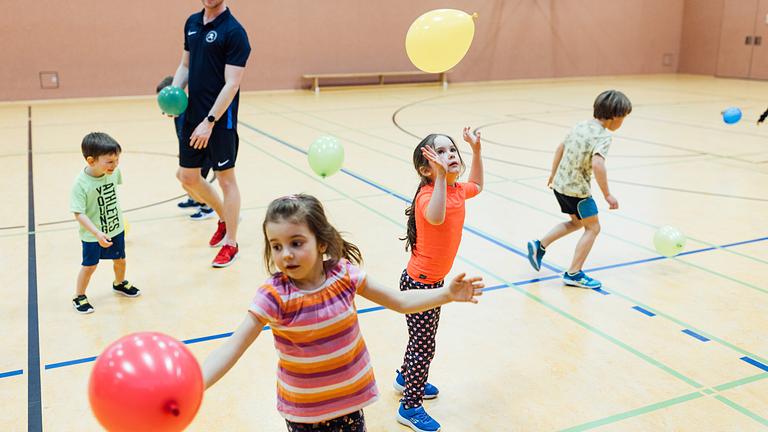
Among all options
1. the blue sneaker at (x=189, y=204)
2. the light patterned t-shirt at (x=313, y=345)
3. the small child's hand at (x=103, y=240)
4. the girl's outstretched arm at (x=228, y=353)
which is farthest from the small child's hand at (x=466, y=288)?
the blue sneaker at (x=189, y=204)

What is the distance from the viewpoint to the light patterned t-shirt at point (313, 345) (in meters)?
2.04

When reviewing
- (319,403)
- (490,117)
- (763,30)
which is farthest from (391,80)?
(319,403)

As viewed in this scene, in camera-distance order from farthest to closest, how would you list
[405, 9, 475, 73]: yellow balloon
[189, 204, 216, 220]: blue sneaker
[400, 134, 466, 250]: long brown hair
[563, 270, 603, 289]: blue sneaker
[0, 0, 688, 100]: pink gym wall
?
[0, 0, 688, 100]: pink gym wall, [189, 204, 216, 220]: blue sneaker, [563, 270, 603, 289]: blue sneaker, [405, 9, 475, 73]: yellow balloon, [400, 134, 466, 250]: long brown hair

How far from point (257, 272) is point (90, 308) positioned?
1146 millimetres

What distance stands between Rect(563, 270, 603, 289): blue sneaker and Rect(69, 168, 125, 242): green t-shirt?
Answer: 2.90m

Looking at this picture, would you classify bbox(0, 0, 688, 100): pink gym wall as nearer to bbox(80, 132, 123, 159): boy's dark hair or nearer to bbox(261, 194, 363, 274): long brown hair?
bbox(80, 132, 123, 159): boy's dark hair

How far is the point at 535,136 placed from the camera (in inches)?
405

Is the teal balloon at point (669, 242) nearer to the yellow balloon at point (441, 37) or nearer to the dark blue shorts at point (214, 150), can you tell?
the yellow balloon at point (441, 37)

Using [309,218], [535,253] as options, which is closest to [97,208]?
[309,218]

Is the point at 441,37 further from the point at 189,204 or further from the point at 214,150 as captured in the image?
the point at 189,204

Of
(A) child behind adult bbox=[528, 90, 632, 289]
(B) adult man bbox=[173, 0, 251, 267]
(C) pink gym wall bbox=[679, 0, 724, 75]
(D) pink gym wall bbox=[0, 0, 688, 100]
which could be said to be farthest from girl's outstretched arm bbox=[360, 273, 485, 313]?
(C) pink gym wall bbox=[679, 0, 724, 75]

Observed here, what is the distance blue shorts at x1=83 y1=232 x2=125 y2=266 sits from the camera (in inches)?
161

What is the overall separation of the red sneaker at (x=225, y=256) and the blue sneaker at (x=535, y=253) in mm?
2158

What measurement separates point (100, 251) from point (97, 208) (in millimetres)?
282
